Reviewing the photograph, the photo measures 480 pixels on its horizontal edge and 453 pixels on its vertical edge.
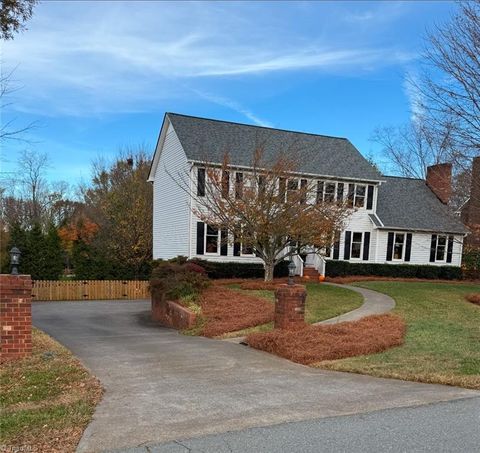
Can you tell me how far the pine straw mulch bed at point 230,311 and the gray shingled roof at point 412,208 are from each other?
52.0ft

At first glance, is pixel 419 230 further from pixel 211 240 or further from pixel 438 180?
pixel 211 240

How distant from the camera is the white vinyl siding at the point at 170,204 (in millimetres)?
23641

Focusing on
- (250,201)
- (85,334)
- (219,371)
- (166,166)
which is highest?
(166,166)

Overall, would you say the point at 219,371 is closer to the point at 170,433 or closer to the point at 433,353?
the point at 170,433

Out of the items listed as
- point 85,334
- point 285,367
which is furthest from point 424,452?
point 85,334

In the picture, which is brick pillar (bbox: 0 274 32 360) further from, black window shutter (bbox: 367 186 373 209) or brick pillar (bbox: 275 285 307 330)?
black window shutter (bbox: 367 186 373 209)

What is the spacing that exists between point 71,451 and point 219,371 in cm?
325

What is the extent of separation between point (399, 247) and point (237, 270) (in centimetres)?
1145

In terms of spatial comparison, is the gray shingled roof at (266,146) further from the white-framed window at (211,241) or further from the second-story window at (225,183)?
the white-framed window at (211,241)

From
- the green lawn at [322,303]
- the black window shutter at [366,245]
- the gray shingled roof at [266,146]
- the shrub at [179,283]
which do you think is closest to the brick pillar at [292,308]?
the green lawn at [322,303]

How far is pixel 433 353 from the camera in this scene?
7.75m

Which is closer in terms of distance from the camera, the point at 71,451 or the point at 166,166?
the point at 71,451

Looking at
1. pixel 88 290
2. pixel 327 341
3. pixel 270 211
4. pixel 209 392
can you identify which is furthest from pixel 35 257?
pixel 209 392

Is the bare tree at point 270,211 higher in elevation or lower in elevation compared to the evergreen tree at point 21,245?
higher
